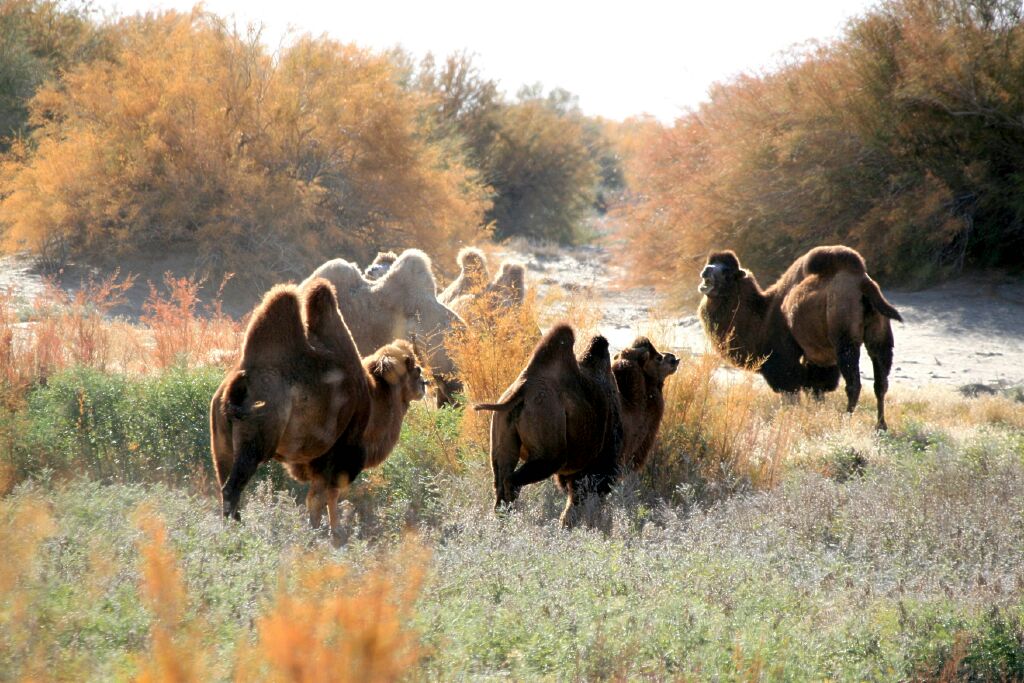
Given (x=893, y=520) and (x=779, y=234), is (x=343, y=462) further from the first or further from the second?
(x=779, y=234)

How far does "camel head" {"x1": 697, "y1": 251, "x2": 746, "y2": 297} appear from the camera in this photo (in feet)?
40.1

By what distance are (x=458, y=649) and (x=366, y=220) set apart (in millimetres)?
18822

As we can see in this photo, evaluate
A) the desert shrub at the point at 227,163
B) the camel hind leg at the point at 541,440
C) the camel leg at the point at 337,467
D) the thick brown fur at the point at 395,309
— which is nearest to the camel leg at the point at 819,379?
the thick brown fur at the point at 395,309

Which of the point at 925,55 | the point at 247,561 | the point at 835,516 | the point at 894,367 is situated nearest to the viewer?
the point at 247,561

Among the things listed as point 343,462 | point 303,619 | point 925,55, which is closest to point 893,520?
point 343,462

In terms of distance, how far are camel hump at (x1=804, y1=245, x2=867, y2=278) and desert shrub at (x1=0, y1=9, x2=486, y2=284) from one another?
11.4 m

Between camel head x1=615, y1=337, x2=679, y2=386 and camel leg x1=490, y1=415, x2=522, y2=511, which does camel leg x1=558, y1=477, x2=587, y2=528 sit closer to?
camel leg x1=490, y1=415, x2=522, y2=511

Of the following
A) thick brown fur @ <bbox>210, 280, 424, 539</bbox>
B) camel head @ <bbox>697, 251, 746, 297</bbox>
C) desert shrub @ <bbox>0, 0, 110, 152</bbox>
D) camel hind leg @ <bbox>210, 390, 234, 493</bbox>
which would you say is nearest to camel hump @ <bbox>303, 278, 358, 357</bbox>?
thick brown fur @ <bbox>210, 280, 424, 539</bbox>

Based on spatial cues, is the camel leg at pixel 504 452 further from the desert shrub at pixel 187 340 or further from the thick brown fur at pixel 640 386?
the desert shrub at pixel 187 340

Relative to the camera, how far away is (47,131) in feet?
72.0

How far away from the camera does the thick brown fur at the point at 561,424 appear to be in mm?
6512

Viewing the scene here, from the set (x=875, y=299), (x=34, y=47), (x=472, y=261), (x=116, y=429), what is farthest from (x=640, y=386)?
(x=34, y=47)

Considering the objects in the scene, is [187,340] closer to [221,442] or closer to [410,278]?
[410,278]

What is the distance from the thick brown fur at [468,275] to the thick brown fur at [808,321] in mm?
2174
